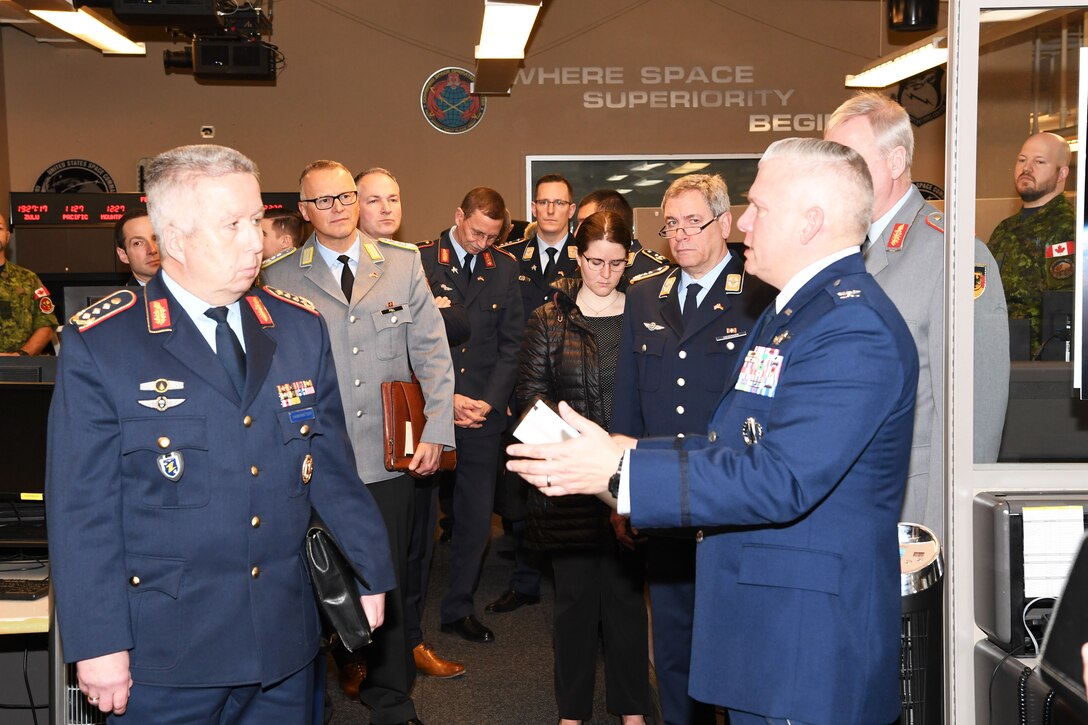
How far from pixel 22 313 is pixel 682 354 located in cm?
425

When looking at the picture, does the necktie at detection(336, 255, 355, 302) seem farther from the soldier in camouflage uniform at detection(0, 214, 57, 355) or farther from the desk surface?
the soldier in camouflage uniform at detection(0, 214, 57, 355)

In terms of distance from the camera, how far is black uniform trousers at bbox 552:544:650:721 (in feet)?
10.7

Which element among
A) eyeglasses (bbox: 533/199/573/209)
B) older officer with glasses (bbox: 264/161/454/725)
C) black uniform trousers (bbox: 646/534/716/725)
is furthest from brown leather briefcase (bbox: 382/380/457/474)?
eyeglasses (bbox: 533/199/573/209)

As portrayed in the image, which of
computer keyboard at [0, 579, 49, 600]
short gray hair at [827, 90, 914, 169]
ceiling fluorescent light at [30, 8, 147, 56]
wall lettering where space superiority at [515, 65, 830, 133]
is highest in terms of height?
wall lettering where space superiority at [515, 65, 830, 133]

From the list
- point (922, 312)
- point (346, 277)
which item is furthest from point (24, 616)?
point (922, 312)

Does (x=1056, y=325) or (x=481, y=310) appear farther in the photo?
(x=481, y=310)

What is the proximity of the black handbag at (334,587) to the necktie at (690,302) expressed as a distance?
4.70 ft

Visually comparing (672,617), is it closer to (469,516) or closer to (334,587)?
(334,587)

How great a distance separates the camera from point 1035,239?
2.19 metres

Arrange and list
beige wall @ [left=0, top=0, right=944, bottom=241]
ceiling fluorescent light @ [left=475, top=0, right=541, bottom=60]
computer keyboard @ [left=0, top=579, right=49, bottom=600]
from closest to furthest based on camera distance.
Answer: computer keyboard @ [left=0, top=579, right=49, bottom=600] → ceiling fluorescent light @ [left=475, top=0, right=541, bottom=60] → beige wall @ [left=0, top=0, right=944, bottom=241]

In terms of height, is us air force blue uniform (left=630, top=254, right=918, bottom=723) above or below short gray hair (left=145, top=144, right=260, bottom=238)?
below

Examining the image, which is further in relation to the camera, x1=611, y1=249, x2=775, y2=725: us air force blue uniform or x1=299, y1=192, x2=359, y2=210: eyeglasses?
x1=299, y1=192, x2=359, y2=210: eyeglasses

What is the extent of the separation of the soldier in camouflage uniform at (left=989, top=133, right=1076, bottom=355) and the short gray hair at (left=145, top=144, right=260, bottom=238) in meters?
1.67

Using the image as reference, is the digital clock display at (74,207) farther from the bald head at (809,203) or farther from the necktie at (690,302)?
the bald head at (809,203)
